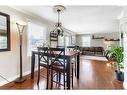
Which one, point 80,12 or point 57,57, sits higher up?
point 80,12

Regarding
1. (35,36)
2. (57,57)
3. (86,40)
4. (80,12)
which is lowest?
(57,57)

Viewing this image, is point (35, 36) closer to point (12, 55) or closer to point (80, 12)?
point (12, 55)

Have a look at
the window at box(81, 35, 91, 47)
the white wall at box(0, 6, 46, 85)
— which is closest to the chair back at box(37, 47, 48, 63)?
the white wall at box(0, 6, 46, 85)

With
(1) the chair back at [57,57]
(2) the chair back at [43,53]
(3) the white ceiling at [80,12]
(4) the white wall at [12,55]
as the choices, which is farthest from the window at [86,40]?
(1) the chair back at [57,57]

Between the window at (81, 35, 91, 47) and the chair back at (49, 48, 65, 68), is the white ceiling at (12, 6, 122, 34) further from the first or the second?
the window at (81, 35, 91, 47)

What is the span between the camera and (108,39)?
902cm

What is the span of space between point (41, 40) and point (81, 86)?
256 centimetres

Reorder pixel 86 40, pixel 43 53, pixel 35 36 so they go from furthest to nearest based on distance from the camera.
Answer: pixel 86 40
pixel 35 36
pixel 43 53

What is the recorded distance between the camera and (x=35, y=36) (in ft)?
14.3

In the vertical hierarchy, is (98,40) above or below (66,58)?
above

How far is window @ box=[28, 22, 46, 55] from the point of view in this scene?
3.94 meters

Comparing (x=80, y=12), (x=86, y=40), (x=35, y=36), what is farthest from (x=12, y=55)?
(x=86, y=40)
